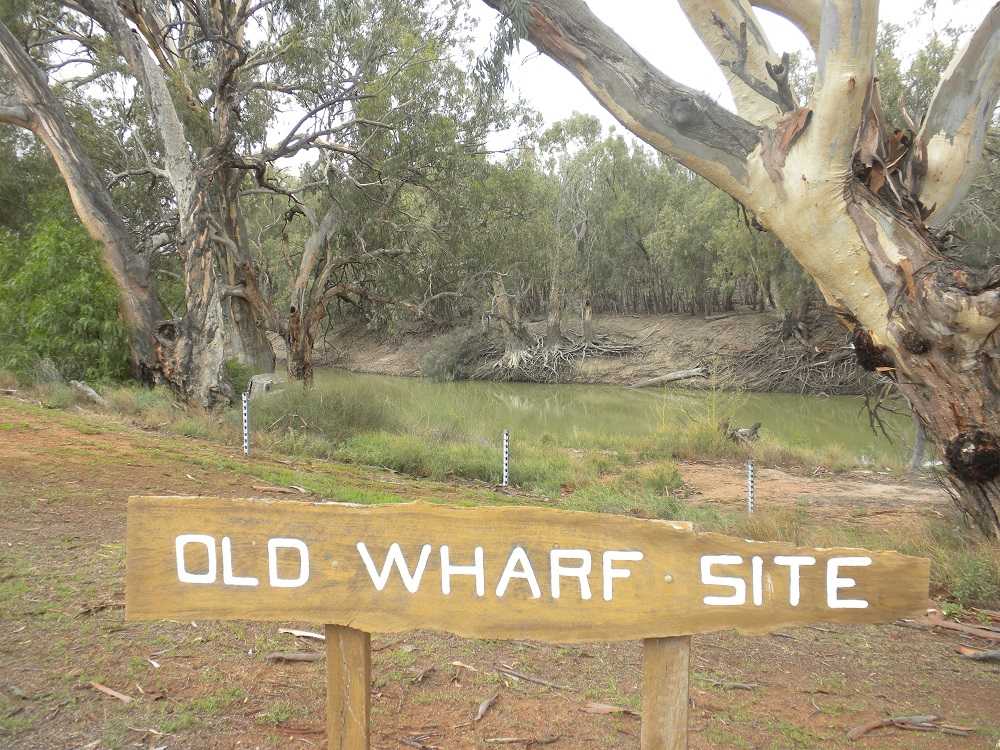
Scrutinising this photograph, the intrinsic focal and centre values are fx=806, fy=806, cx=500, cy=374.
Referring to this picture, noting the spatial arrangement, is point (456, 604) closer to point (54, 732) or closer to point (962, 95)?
point (54, 732)

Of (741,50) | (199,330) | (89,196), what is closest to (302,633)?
(741,50)

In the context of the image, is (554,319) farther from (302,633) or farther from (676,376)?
(302,633)

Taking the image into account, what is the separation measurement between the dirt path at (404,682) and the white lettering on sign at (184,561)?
108 centimetres

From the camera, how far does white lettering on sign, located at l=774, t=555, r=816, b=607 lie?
7.45ft

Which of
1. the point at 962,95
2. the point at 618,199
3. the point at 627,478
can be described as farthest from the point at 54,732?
the point at 618,199

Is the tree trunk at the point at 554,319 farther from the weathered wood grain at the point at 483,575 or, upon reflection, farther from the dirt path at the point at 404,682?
the weathered wood grain at the point at 483,575

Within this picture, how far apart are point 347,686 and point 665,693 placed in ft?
3.05

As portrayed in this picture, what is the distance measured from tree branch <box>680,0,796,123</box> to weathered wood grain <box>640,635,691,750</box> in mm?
5568

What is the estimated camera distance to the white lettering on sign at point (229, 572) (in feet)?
7.72

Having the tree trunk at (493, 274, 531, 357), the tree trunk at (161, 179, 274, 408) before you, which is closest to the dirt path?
the tree trunk at (161, 179, 274, 408)

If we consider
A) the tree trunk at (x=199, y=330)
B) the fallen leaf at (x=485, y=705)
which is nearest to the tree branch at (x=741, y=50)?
the fallen leaf at (x=485, y=705)

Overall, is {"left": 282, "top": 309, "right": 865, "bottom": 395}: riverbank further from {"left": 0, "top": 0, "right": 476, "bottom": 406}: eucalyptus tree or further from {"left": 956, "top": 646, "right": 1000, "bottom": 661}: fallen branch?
{"left": 956, "top": 646, "right": 1000, "bottom": 661}: fallen branch

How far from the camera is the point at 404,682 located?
3691mm

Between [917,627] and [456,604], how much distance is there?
4110 mm
